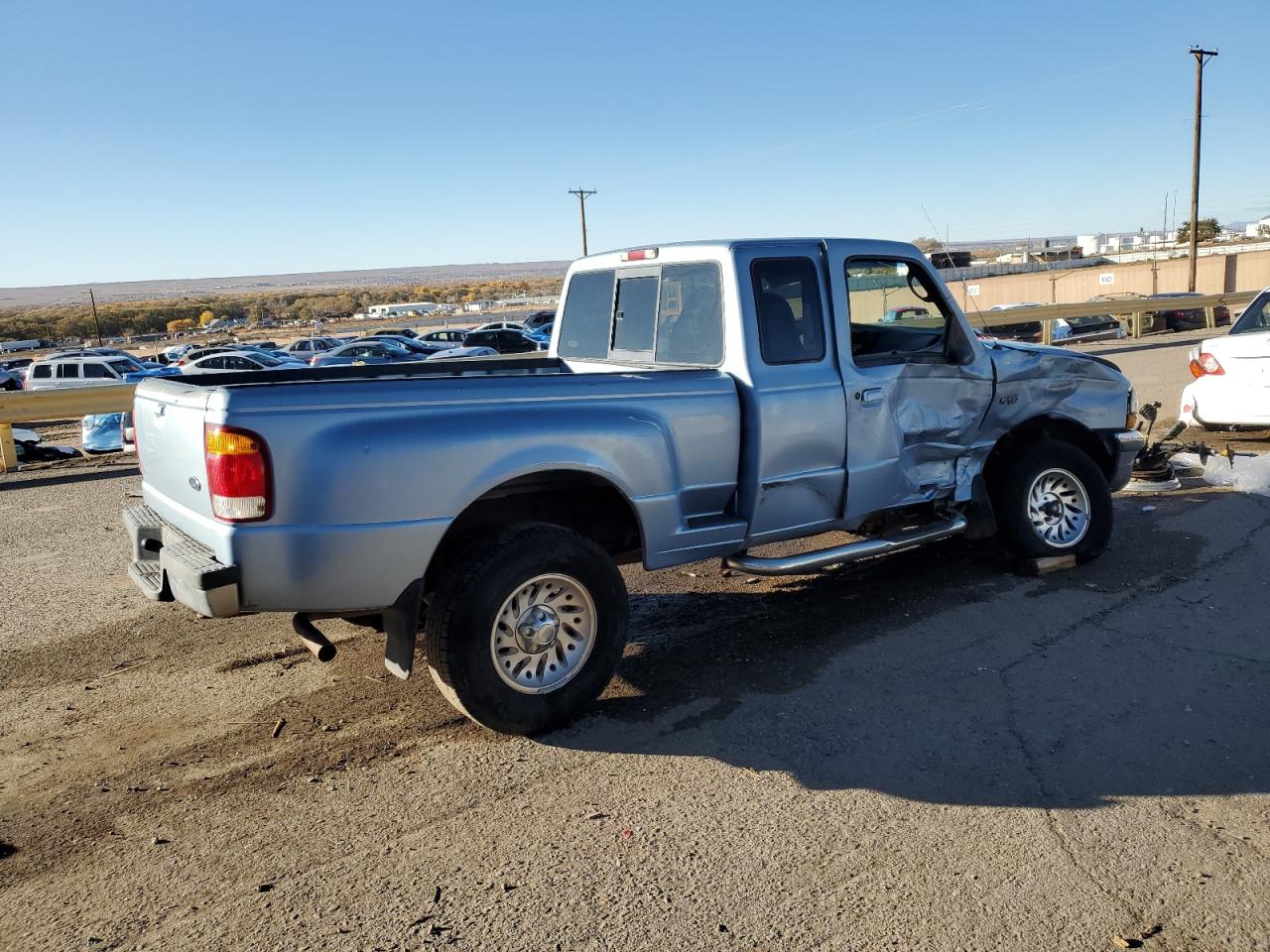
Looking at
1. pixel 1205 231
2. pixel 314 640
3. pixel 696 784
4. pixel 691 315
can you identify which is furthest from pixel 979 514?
pixel 1205 231

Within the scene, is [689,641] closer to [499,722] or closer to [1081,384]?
[499,722]

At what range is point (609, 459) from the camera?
14.4ft

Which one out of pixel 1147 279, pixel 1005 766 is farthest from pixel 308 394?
pixel 1147 279

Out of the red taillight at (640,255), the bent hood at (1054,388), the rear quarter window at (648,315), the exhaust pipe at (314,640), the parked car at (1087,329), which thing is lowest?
the parked car at (1087,329)

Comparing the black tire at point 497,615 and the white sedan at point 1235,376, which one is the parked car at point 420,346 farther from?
the black tire at point 497,615

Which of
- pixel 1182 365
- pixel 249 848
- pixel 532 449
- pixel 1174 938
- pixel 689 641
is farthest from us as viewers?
pixel 1182 365

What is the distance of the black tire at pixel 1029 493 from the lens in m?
6.19

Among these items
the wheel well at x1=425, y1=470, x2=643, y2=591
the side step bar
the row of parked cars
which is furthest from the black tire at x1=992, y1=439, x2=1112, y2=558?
the row of parked cars

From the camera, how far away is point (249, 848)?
3.42 meters

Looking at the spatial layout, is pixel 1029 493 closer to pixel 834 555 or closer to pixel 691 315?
pixel 834 555

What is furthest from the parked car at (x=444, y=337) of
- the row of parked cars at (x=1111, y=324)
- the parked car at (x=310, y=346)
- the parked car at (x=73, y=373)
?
the row of parked cars at (x=1111, y=324)

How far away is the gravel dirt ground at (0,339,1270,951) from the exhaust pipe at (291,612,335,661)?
47cm

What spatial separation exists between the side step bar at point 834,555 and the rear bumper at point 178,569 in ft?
8.10

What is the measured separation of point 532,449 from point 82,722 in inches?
96.7
